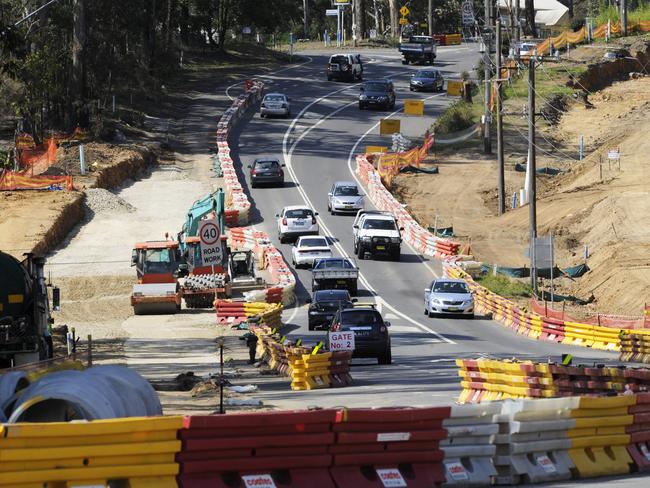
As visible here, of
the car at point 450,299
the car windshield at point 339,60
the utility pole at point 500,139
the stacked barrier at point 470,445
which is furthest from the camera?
the car windshield at point 339,60

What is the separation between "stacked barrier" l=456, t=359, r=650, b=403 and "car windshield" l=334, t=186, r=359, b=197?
40.2 m

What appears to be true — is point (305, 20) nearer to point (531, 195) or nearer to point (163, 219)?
point (163, 219)

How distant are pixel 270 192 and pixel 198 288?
903 inches

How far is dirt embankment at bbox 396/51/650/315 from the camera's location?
160 ft

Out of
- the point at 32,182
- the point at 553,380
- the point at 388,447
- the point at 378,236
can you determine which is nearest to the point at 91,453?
the point at 388,447

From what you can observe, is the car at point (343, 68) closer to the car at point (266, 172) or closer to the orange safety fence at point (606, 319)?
the car at point (266, 172)

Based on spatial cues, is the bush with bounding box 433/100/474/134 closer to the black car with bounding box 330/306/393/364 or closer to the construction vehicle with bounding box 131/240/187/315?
the construction vehicle with bounding box 131/240/187/315

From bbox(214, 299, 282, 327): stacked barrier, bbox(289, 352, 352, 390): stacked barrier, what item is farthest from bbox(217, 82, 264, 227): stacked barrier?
bbox(289, 352, 352, 390): stacked barrier

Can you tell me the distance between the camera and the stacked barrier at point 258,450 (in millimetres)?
14281

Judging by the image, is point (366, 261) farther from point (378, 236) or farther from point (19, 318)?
point (19, 318)

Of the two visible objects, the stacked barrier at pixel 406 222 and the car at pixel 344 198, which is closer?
the stacked barrier at pixel 406 222

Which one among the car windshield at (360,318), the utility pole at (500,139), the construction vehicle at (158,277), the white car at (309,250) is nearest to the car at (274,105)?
the utility pole at (500,139)

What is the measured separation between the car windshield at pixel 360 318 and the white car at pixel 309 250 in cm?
1949

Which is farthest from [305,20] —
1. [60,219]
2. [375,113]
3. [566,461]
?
[566,461]
